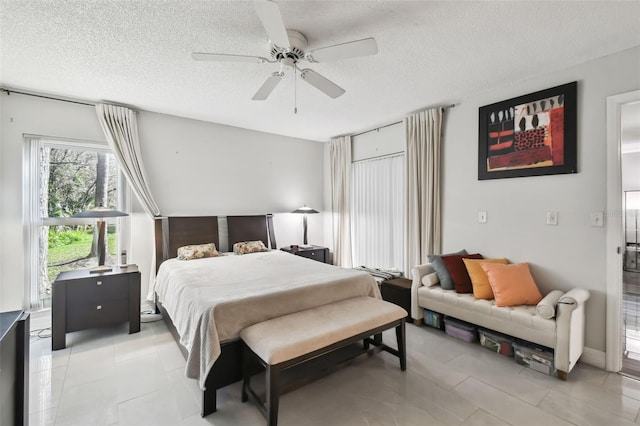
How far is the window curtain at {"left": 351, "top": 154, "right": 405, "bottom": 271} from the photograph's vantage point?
430cm

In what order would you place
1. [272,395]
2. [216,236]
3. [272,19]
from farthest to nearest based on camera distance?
[216,236] → [272,395] → [272,19]

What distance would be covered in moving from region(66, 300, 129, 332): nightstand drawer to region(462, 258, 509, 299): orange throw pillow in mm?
3664

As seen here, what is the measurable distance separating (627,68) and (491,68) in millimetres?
986

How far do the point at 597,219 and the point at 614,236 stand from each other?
0.58ft

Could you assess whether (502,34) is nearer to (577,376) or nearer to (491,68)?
(491,68)

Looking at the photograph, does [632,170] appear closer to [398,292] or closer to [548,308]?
[548,308]

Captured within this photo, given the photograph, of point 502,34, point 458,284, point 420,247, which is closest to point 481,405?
point 458,284

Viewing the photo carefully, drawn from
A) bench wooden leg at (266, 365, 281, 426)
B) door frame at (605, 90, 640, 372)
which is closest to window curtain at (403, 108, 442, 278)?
door frame at (605, 90, 640, 372)

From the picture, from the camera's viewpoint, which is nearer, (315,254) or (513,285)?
(513,285)

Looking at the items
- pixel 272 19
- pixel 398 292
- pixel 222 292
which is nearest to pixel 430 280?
pixel 398 292

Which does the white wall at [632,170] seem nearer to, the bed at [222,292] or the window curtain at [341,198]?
the window curtain at [341,198]

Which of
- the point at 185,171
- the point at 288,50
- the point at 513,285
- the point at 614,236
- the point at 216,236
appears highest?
the point at 288,50

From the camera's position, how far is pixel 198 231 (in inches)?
156

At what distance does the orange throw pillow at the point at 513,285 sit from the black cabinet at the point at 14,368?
3299mm
